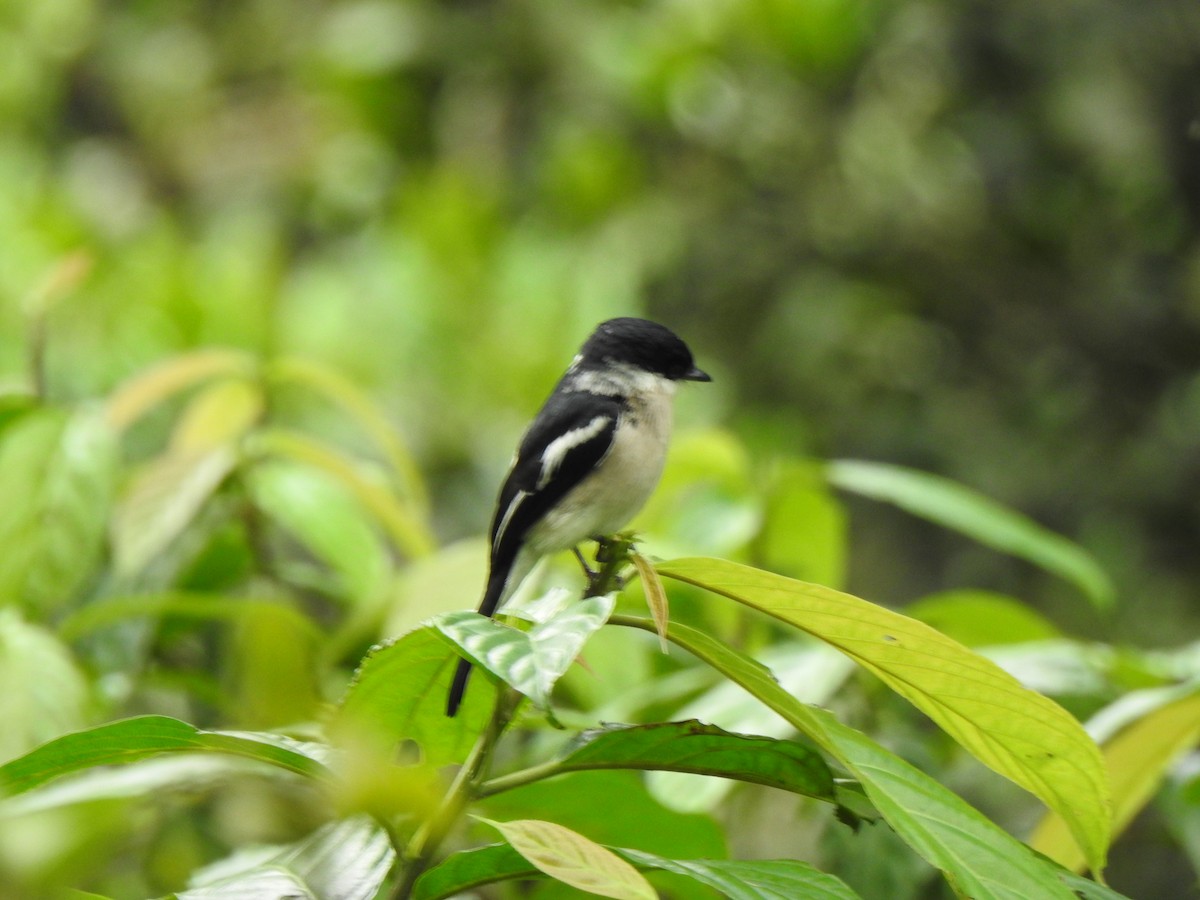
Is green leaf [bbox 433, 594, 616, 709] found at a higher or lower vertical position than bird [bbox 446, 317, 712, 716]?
higher

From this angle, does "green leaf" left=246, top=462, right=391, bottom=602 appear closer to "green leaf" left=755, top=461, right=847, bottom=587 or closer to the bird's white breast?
the bird's white breast

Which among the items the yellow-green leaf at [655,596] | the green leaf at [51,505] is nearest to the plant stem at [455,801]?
the yellow-green leaf at [655,596]

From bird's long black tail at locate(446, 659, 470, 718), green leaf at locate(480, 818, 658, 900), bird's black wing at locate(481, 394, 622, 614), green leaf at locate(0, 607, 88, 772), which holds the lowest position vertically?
green leaf at locate(0, 607, 88, 772)

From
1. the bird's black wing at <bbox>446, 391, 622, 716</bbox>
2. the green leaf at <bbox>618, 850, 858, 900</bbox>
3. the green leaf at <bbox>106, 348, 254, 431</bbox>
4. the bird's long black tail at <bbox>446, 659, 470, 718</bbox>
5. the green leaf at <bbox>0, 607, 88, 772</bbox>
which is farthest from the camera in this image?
the green leaf at <bbox>106, 348, 254, 431</bbox>

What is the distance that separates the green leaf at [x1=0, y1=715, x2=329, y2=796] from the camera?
3.04ft

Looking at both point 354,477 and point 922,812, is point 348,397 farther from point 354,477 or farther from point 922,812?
point 922,812

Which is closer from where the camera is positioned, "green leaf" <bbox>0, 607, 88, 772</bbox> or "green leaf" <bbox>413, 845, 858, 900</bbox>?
"green leaf" <bbox>413, 845, 858, 900</bbox>

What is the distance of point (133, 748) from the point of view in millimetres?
945

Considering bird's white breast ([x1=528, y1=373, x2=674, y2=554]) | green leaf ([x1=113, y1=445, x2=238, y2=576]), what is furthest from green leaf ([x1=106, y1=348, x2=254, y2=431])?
bird's white breast ([x1=528, y1=373, x2=674, y2=554])

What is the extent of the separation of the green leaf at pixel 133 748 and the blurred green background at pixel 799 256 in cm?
196

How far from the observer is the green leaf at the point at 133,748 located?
0.93 meters

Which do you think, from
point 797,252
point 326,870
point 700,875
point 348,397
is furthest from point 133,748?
point 797,252

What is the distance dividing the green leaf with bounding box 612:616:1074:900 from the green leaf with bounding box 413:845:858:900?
8cm

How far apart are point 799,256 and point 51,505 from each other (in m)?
3.11
